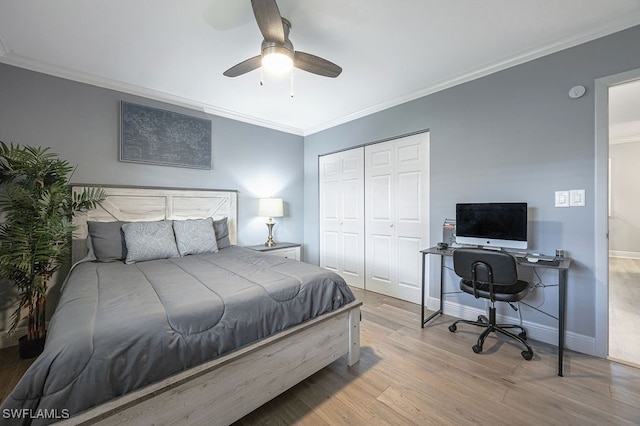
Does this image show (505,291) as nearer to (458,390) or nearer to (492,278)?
(492,278)

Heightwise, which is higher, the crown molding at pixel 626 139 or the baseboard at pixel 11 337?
the crown molding at pixel 626 139

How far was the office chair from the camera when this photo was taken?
A: 1995 millimetres

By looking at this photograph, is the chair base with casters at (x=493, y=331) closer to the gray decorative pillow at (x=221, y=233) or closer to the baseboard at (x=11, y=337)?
the gray decorative pillow at (x=221, y=233)

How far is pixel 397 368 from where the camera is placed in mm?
1944

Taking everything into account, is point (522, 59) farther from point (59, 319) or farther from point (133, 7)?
point (59, 319)

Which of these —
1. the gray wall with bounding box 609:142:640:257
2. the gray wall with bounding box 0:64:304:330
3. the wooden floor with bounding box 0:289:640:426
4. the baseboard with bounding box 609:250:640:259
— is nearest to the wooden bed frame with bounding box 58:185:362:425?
the wooden floor with bounding box 0:289:640:426

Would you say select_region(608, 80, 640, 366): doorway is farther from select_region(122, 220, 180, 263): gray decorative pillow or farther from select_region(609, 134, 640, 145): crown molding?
select_region(122, 220, 180, 263): gray decorative pillow

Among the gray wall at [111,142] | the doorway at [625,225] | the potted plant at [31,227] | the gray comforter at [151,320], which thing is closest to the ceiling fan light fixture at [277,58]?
the gray comforter at [151,320]

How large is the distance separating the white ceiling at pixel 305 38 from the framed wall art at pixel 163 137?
258 mm

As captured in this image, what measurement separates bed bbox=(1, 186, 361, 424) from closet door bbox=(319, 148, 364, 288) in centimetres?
184

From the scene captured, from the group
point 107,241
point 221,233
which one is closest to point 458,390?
point 221,233

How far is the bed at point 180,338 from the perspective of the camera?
3.12 ft

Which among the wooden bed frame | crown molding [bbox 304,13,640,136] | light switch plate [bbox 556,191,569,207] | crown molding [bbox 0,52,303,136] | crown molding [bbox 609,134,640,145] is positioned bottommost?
the wooden bed frame

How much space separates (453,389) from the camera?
1.71m
